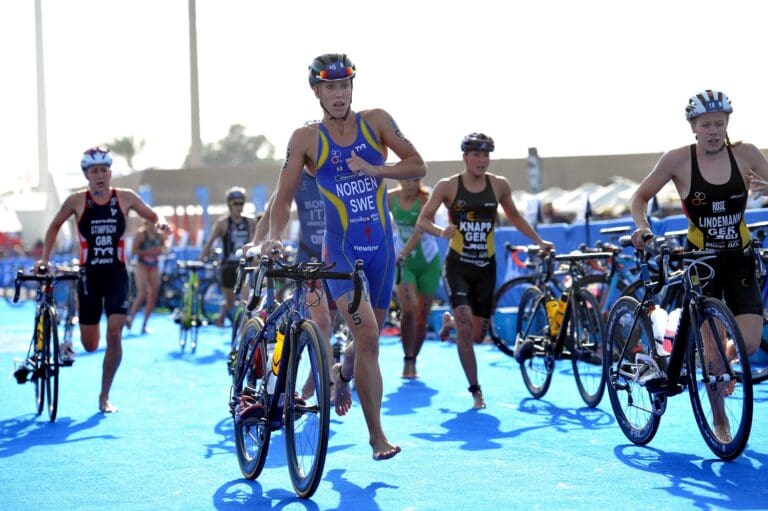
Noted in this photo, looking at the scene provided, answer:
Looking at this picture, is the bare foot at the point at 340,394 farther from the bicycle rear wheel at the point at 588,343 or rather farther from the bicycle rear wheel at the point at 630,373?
the bicycle rear wheel at the point at 588,343

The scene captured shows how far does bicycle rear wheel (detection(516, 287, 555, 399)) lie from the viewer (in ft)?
32.1

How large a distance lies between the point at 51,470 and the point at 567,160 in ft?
101

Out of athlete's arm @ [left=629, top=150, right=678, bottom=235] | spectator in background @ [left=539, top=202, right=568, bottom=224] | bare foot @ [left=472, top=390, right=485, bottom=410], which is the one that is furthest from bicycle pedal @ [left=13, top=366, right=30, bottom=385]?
spectator in background @ [left=539, top=202, right=568, bottom=224]

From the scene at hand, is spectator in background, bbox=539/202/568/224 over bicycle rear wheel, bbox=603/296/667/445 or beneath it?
over

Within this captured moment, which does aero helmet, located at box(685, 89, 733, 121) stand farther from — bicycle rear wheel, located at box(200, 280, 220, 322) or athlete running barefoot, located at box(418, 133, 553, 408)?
bicycle rear wheel, located at box(200, 280, 220, 322)

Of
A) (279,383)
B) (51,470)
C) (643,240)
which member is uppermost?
(643,240)

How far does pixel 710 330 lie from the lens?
645 cm

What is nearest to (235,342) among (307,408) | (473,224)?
(473,224)

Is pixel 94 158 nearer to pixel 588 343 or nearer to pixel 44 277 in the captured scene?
pixel 44 277

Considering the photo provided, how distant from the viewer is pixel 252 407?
629 cm

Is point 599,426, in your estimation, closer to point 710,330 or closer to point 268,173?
point 710,330

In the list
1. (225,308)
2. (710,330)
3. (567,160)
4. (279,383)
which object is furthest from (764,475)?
(567,160)

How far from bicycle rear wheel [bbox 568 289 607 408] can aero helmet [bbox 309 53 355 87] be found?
10.9ft

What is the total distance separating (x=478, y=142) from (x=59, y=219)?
3419 millimetres
